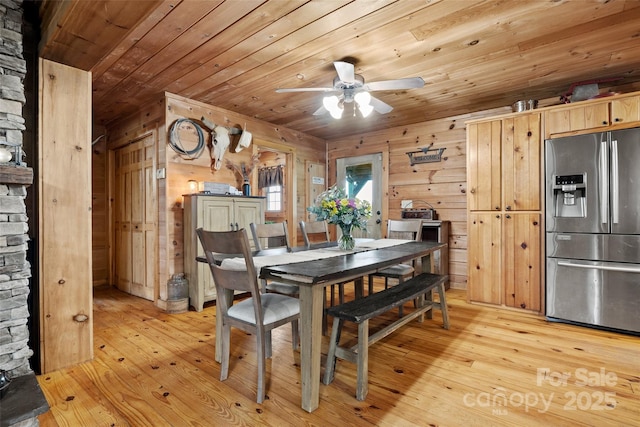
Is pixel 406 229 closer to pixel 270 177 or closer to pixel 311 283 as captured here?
pixel 311 283

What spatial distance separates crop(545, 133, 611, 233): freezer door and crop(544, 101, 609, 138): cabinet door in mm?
126

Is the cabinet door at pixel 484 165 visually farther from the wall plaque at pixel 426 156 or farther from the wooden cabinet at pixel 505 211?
the wall plaque at pixel 426 156

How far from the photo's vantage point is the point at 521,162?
343 centimetres

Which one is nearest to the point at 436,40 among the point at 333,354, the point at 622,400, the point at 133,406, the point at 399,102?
the point at 399,102

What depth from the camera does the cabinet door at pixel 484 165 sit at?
3.58 m

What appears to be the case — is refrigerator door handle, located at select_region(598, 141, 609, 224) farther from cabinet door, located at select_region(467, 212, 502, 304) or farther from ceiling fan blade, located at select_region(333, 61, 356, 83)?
ceiling fan blade, located at select_region(333, 61, 356, 83)

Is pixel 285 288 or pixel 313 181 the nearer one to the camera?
pixel 285 288

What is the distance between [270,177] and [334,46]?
16.3 feet

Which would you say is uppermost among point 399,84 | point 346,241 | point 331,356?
point 399,84

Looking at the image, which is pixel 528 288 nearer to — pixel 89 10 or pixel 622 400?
pixel 622 400

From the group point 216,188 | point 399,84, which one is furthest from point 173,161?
point 399,84

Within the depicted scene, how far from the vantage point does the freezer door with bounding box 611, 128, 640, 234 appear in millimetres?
2764

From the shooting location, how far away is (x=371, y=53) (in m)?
2.66

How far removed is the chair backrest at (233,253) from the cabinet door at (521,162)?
2998mm
